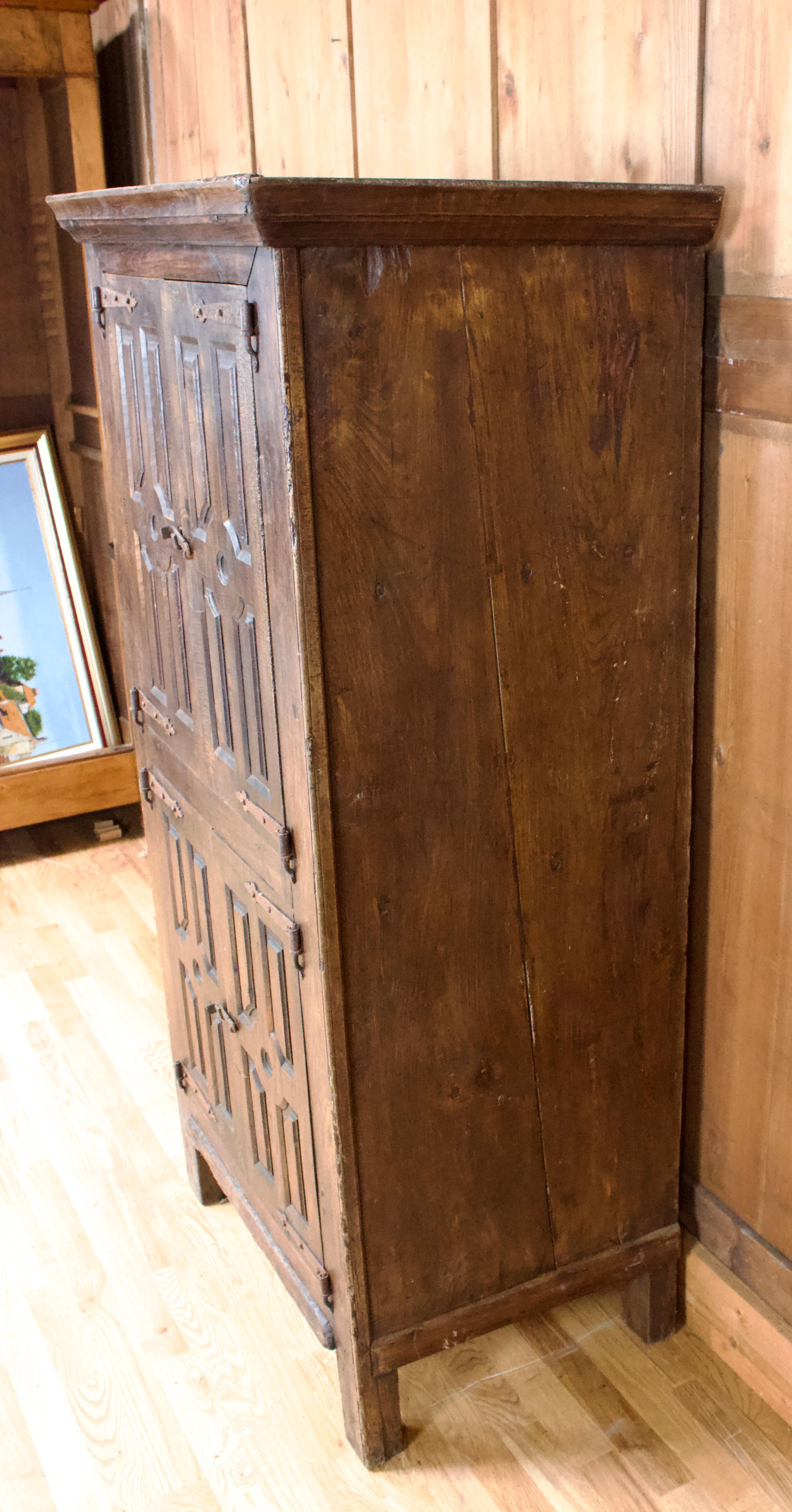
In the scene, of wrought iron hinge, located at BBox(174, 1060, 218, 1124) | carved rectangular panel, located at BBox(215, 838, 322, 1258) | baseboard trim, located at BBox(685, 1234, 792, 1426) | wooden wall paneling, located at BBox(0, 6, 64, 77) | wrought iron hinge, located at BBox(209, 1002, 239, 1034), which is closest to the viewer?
carved rectangular panel, located at BBox(215, 838, 322, 1258)

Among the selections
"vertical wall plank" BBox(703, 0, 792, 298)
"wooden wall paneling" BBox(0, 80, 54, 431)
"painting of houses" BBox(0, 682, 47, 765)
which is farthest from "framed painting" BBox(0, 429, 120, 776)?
"vertical wall plank" BBox(703, 0, 792, 298)

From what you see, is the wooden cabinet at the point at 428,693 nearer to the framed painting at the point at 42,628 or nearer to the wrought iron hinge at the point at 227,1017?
the wrought iron hinge at the point at 227,1017

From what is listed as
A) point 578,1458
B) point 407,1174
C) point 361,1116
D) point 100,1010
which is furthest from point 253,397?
point 100,1010

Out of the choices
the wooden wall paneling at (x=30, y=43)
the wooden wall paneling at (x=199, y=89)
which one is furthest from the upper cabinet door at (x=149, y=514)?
the wooden wall paneling at (x=30, y=43)

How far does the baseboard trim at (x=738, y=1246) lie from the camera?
5.52ft

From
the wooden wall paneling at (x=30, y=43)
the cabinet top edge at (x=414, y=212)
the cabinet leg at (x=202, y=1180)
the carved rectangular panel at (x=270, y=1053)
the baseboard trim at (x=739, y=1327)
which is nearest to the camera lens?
the cabinet top edge at (x=414, y=212)

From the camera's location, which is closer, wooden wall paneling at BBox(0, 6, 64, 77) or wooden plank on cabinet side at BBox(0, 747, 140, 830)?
wooden wall paneling at BBox(0, 6, 64, 77)

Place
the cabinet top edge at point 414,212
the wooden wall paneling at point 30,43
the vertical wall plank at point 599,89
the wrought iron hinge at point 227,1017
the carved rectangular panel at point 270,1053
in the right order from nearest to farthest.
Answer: the cabinet top edge at point 414,212 → the vertical wall plank at point 599,89 → the carved rectangular panel at point 270,1053 → the wrought iron hinge at point 227,1017 → the wooden wall paneling at point 30,43

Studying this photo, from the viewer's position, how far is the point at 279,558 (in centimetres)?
134

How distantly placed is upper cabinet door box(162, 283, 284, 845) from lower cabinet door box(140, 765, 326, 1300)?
14 cm

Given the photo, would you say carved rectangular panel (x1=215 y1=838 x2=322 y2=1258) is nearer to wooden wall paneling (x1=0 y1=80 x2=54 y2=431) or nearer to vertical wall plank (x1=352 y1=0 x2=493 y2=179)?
vertical wall plank (x1=352 y1=0 x2=493 y2=179)

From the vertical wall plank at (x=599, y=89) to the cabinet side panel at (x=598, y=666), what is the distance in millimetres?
169

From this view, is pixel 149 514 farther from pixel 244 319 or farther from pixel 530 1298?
pixel 530 1298

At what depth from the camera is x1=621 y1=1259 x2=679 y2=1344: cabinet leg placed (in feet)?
5.99
